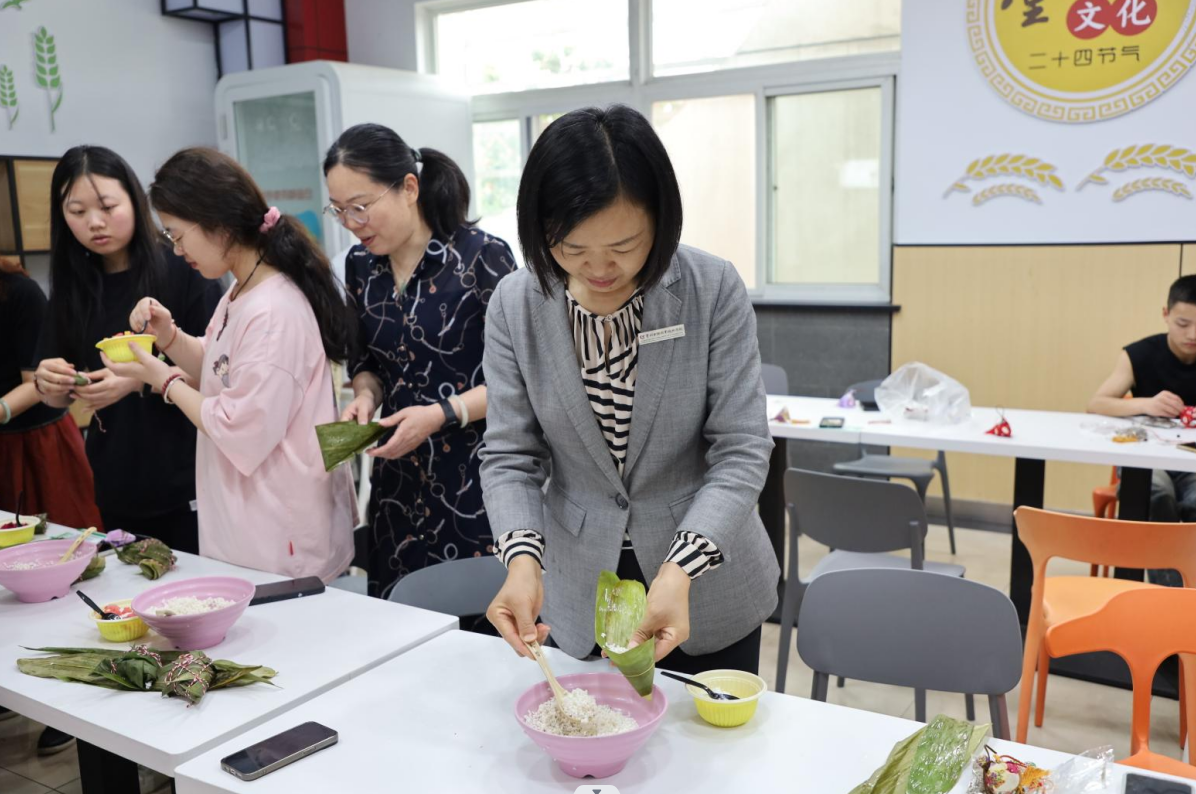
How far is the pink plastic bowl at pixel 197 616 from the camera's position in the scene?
1.60 meters

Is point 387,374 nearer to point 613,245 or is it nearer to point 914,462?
point 613,245

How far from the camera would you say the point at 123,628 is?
5.53 ft

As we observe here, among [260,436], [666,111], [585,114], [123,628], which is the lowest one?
[123,628]

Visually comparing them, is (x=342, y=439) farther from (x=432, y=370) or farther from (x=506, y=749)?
(x=506, y=749)

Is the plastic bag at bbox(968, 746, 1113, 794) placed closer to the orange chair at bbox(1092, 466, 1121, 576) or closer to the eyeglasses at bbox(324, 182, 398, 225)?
the eyeglasses at bbox(324, 182, 398, 225)

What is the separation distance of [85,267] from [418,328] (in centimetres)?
102

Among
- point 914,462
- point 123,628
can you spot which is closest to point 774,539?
point 914,462

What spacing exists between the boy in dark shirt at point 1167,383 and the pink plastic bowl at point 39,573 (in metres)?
3.26

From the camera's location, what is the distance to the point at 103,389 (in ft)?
7.67

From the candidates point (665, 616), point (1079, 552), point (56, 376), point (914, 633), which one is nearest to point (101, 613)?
point (56, 376)

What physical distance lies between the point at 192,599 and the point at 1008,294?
398 centimetres

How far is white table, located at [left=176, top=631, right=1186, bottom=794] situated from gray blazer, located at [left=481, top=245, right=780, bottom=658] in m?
0.19

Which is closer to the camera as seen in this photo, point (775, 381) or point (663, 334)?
point (663, 334)

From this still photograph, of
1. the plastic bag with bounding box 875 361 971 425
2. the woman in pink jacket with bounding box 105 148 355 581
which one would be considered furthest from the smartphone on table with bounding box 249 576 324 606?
the plastic bag with bounding box 875 361 971 425
